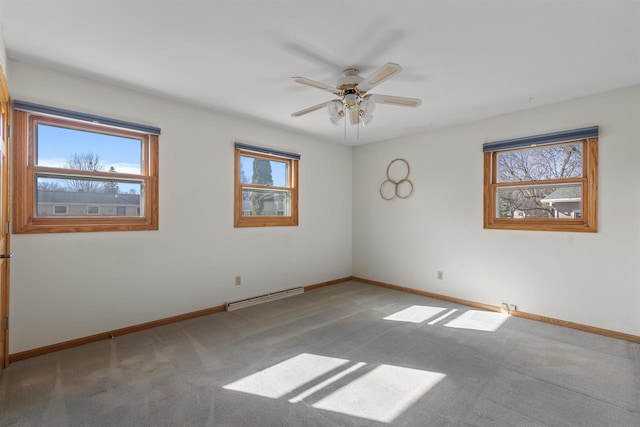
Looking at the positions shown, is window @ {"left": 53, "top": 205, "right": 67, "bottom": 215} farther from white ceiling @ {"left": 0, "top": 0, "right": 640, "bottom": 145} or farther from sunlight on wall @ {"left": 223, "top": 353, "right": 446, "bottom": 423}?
sunlight on wall @ {"left": 223, "top": 353, "right": 446, "bottom": 423}

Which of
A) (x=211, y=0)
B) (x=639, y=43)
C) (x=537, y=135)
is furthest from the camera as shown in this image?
(x=537, y=135)

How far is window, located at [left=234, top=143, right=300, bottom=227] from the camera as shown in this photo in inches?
156

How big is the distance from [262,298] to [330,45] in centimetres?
322

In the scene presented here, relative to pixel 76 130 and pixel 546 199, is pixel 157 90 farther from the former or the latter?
pixel 546 199

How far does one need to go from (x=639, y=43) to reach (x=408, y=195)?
2.84 meters

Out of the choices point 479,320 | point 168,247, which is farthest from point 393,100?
point 168,247

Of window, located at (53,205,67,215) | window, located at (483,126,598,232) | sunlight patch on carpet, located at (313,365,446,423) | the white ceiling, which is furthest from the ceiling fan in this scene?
window, located at (53,205,67,215)

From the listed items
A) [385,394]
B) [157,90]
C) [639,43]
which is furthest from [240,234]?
[639,43]

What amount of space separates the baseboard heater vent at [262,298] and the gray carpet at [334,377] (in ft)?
1.50

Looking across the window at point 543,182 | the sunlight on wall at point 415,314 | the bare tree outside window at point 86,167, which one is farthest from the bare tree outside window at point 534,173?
the bare tree outside window at point 86,167

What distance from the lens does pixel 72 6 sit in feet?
5.92

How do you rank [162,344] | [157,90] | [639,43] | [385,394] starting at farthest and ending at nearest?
[157,90], [162,344], [639,43], [385,394]

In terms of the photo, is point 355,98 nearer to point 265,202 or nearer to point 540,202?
point 265,202

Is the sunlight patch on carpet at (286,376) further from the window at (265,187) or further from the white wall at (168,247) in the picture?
the window at (265,187)
